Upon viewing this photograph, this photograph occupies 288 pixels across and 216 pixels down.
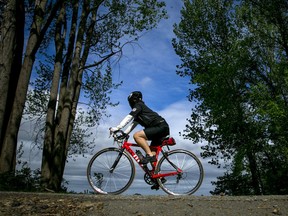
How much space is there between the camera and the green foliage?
911 inches

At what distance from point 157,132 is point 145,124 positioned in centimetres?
34

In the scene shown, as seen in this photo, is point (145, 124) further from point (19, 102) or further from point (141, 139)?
point (19, 102)

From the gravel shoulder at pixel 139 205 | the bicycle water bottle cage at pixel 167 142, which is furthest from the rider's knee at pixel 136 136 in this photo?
the gravel shoulder at pixel 139 205

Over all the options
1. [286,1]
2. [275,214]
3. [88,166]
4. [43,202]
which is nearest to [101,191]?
[88,166]

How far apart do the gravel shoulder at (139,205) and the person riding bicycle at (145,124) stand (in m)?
1.25

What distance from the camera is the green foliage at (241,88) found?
23.1m

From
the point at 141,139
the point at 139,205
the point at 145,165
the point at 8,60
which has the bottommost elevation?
the point at 139,205

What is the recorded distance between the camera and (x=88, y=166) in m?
7.86

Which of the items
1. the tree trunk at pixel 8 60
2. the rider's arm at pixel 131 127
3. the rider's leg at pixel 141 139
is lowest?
the rider's leg at pixel 141 139

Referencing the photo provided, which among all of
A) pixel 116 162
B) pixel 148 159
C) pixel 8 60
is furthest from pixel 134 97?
pixel 8 60

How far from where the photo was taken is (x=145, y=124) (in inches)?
→ 305

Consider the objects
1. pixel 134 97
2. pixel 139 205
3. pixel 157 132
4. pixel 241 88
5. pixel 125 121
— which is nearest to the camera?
pixel 139 205

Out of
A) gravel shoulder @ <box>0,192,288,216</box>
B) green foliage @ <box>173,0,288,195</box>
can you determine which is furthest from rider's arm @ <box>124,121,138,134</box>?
green foliage @ <box>173,0,288,195</box>

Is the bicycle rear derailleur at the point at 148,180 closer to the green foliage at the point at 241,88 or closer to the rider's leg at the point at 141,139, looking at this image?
the rider's leg at the point at 141,139
